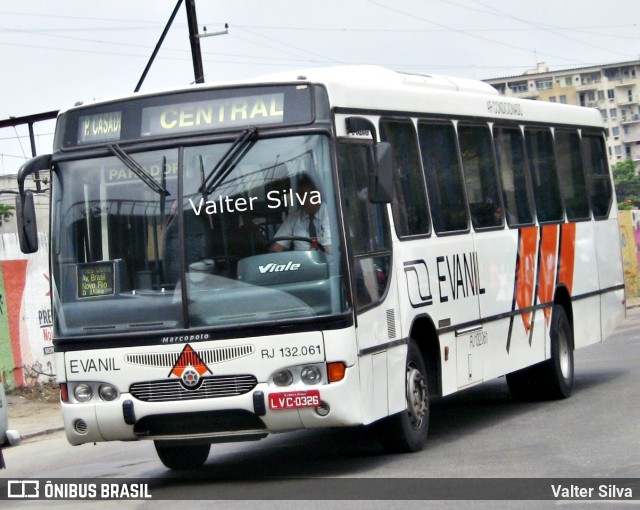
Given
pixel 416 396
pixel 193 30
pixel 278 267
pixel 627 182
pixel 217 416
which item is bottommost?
pixel 416 396

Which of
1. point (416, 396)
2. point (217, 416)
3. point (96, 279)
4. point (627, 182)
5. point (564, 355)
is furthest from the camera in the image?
point (627, 182)

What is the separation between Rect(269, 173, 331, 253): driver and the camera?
9.79 m

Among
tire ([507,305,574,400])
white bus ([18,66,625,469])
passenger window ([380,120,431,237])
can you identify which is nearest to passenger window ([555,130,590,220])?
tire ([507,305,574,400])

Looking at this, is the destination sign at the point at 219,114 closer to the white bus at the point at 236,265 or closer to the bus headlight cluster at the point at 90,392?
the white bus at the point at 236,265

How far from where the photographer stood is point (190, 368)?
9703mm

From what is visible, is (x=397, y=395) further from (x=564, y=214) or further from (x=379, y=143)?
(x=564, y=214)

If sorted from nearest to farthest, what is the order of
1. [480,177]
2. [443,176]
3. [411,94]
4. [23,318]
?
1. [411,94]
2. [443,176]
3. [480,177]
4. [23,318]

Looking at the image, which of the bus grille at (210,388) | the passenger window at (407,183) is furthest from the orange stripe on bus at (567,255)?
the bus grille at (210,388)

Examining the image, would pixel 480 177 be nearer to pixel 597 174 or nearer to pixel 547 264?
pixel 547 264

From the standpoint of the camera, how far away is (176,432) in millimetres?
9844

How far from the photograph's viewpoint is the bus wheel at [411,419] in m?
10.8

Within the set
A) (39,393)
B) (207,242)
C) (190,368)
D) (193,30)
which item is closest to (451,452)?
(190,368)

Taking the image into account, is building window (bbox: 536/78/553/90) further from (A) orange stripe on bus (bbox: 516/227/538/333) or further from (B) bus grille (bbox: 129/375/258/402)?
(B) bus grille (bbox: 129/375/258/402)

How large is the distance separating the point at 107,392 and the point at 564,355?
21.4 feet
